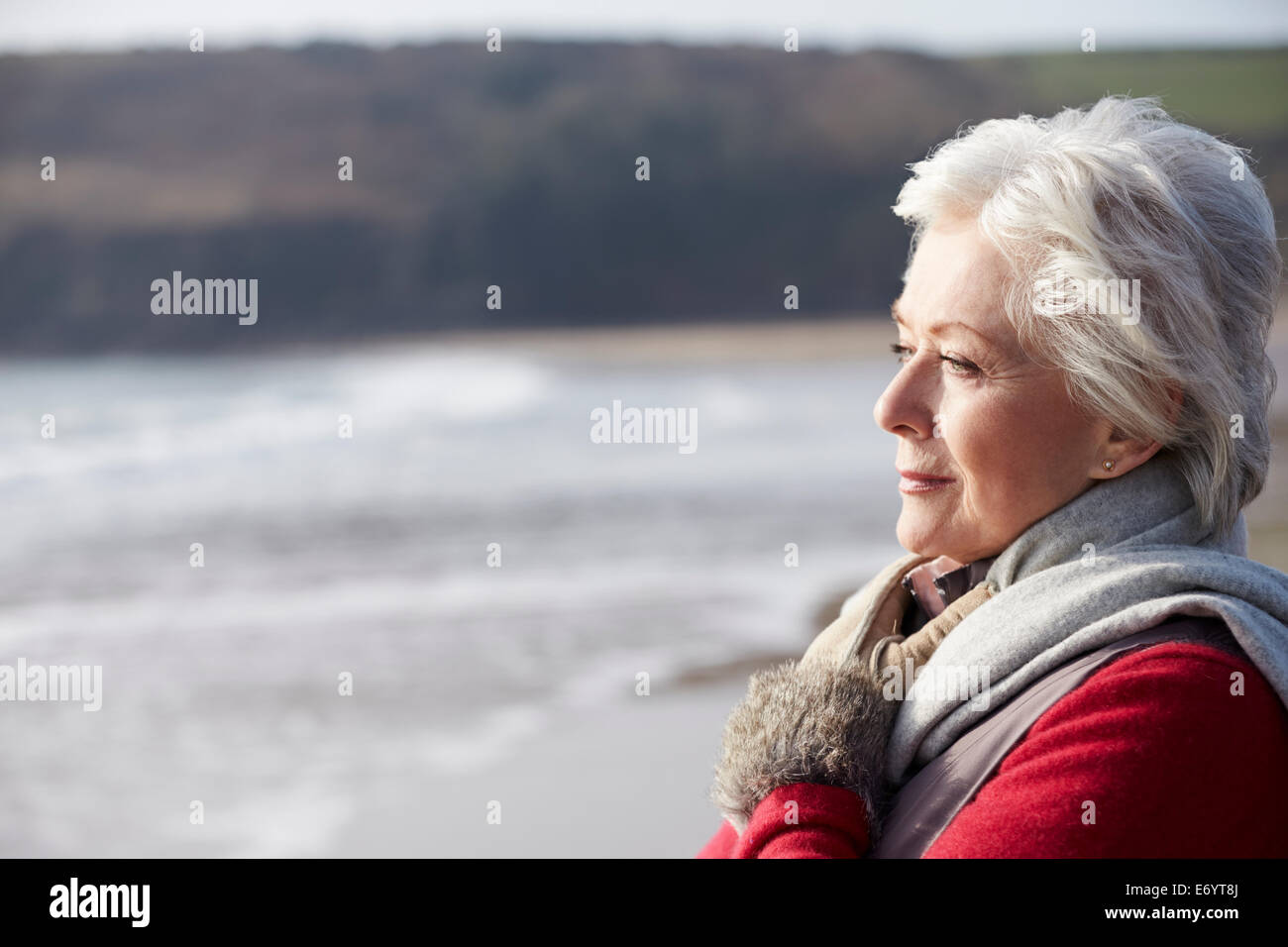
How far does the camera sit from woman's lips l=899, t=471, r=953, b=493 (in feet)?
4.42

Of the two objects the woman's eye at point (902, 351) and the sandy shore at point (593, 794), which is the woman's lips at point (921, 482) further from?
the sandy shore at point (593, 794)

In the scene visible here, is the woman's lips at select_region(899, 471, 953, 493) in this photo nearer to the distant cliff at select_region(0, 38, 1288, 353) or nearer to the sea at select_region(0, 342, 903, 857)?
→ the sea at select_region(0, 342, 903, 857)

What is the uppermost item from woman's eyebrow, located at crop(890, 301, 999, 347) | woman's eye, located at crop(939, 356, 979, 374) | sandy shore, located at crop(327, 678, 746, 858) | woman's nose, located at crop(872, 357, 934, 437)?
woman's eyebrow, located at crop(890, 301, 999, 347)

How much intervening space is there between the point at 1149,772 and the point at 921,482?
1.37 ft

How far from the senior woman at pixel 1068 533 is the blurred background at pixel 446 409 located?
37 centimetres

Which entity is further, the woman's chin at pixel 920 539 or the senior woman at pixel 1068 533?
the woman's chin at pixel 920 539

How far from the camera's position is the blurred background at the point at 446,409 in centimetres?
491

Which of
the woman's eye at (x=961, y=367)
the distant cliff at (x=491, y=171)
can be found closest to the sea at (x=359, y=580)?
the woman's eye at (x=961, y=367)

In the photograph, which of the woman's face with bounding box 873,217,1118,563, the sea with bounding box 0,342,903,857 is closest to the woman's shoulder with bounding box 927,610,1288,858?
the woman's face with bounding box 873,217,1118,563

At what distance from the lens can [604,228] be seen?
28.2 meters

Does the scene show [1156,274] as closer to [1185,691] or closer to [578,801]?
[1185,691]

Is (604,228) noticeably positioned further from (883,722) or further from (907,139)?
(883,722)

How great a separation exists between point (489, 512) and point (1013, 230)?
29.6 ft

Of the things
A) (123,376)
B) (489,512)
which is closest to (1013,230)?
(489,512)
